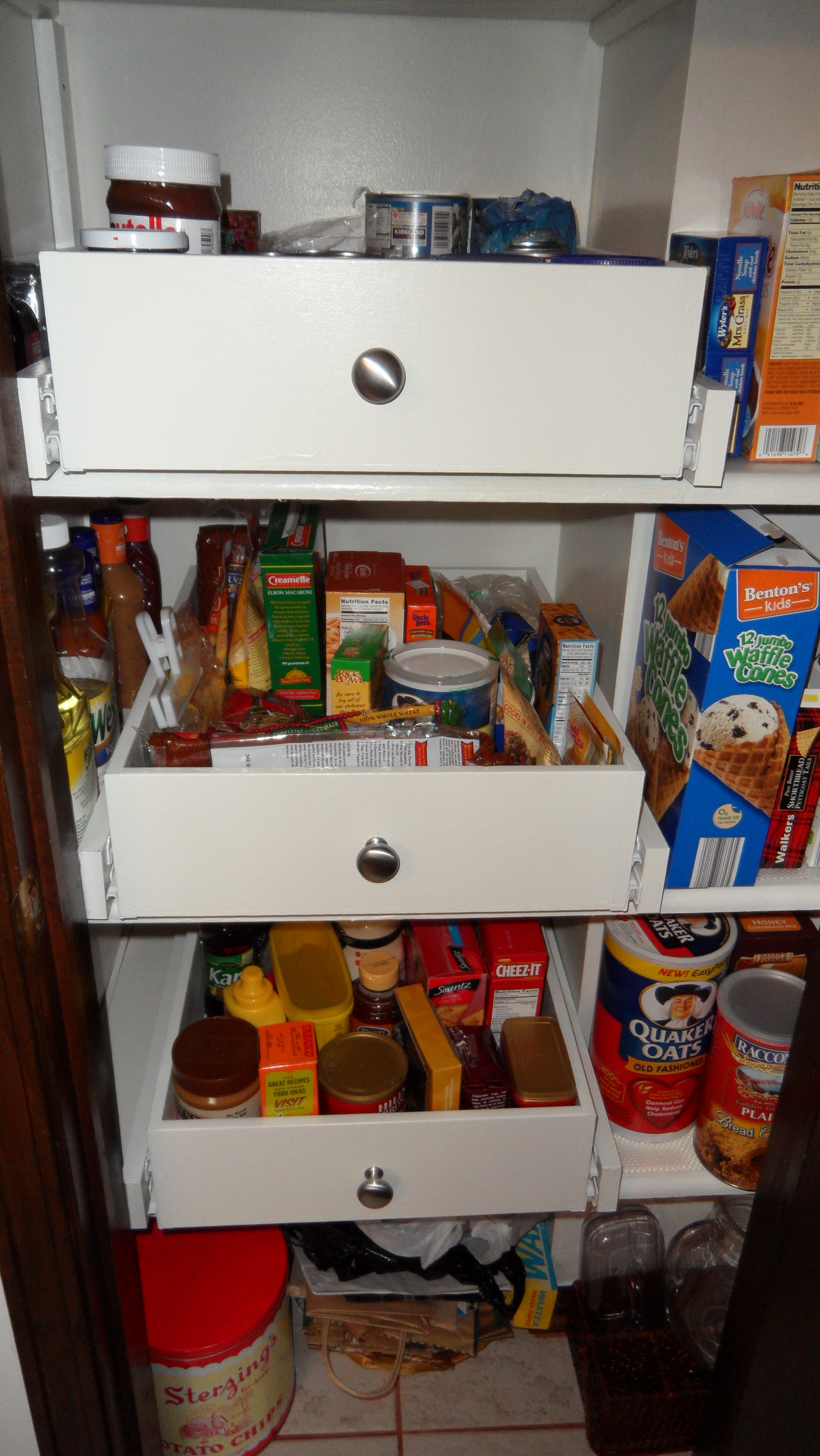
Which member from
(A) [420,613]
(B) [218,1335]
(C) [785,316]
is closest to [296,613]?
(A) [420,613]

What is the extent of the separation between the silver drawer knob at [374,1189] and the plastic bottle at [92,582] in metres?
0.55

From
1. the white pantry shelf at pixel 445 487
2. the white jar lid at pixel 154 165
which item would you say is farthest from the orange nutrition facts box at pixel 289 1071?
the white jar lid at pixel 154 165

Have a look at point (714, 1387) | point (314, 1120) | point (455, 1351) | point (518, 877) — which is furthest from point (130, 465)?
point (455, 1351)

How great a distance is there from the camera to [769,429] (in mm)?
786

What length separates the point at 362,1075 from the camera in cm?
96

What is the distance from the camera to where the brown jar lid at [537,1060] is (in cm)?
95

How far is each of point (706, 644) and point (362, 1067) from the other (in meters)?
0.51

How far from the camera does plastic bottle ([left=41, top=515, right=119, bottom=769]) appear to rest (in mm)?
864

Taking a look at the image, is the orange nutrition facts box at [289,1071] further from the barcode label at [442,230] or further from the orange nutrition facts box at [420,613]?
the barcode label at [442,230]

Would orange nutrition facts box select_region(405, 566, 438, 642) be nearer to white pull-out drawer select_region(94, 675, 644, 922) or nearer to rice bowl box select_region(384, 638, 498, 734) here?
rice bowl box select_region(384, 638, 498, 734)

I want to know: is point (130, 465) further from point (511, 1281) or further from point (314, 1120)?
point (511, 1281)

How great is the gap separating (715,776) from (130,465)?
1.61ft

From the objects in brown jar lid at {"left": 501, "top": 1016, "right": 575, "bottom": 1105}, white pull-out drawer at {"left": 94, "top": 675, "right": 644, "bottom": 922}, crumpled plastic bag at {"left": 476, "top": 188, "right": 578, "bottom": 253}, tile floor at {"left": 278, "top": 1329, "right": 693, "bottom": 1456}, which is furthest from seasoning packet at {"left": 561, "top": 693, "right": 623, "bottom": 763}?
tile floor at {"left": 278, "top": 1329, "right": 693, "bottom": 1456}

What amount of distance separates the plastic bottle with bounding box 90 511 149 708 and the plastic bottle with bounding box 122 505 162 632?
0.02m
